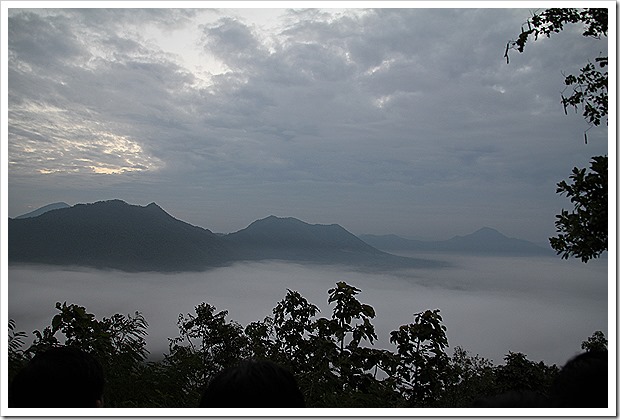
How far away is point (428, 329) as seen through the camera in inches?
→ 108

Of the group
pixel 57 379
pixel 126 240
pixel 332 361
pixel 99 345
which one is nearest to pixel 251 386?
pixel 57 379

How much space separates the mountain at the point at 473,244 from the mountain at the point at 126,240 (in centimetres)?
114

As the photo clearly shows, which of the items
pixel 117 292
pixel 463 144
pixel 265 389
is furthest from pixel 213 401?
pixel 463 144

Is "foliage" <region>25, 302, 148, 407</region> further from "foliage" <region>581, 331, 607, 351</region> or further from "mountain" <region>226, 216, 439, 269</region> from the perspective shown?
"foliage" <region>581, 331, 607, 351</region>

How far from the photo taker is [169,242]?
382cm

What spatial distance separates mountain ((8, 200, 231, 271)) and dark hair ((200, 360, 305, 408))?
8.10 feet

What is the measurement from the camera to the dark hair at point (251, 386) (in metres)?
1.24

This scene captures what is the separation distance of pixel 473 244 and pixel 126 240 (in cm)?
244

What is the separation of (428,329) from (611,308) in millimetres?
868

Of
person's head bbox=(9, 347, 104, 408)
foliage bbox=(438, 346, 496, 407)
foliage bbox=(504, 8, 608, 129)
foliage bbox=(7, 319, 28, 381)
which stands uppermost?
foliage bbox=(504, 8, 608, 129)

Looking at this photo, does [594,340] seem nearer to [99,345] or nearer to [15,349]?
[99,345]

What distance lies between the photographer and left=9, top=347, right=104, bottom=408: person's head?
141cm

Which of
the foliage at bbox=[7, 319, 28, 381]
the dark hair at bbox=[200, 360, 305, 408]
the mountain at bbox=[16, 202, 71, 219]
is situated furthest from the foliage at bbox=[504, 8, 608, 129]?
the mountain at bbox=[16, 202, 71, 219]

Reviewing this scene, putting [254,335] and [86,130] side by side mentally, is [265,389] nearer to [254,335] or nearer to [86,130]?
[254,335]
